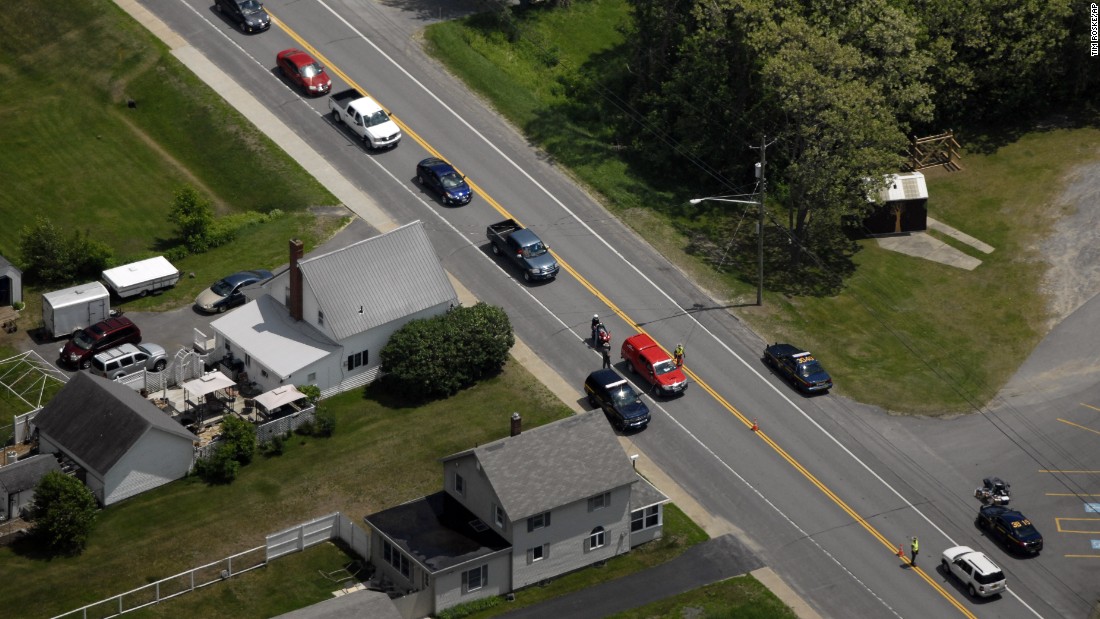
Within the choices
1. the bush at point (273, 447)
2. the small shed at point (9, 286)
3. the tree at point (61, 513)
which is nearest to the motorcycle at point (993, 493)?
the bush at point (273, 447)

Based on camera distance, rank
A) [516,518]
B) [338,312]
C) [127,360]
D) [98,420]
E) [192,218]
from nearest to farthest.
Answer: [516,518], [98,420], [127,360], [338,312], [192,218]

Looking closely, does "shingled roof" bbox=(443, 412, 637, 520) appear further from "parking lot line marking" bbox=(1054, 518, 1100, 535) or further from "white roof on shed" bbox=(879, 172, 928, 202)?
"white roof on shed" bbox=(879, 172, 928, 202)

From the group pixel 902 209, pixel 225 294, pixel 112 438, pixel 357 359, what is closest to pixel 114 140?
pixel 225 294

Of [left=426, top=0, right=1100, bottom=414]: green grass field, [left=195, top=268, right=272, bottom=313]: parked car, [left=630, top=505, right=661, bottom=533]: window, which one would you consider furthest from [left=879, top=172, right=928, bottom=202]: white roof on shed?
[left=195, top=268, right=272, bottom=313]: parked car

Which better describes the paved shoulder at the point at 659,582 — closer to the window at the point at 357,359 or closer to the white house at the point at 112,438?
the window at the point at 357,359

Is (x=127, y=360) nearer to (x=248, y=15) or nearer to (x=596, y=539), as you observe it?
(x=596, y=539)

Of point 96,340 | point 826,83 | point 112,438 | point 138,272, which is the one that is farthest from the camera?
point 826,83
